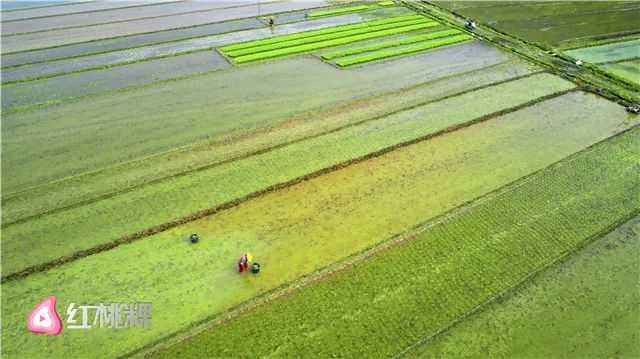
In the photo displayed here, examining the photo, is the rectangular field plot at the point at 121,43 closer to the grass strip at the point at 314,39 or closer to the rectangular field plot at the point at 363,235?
the grass strip at the point at 314,39

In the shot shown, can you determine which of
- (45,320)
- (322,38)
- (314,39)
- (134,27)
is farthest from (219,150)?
(134,27)

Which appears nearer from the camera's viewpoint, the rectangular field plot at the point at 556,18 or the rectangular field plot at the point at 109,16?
the rectangular field plot at the point at 556,18

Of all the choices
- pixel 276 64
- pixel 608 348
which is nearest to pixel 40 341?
pixel 608 348

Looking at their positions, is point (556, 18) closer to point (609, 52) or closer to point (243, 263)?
point (609, 52)

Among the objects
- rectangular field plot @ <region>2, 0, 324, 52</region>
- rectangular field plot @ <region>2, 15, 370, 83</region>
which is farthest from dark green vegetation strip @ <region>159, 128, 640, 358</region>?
rectangular field plot @ <region>2, 0, 324, 52</region>

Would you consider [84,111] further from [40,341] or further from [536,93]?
[536,93]

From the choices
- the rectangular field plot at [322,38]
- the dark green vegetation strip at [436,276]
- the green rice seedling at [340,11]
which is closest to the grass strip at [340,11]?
the green rice seedling at [340,11]
